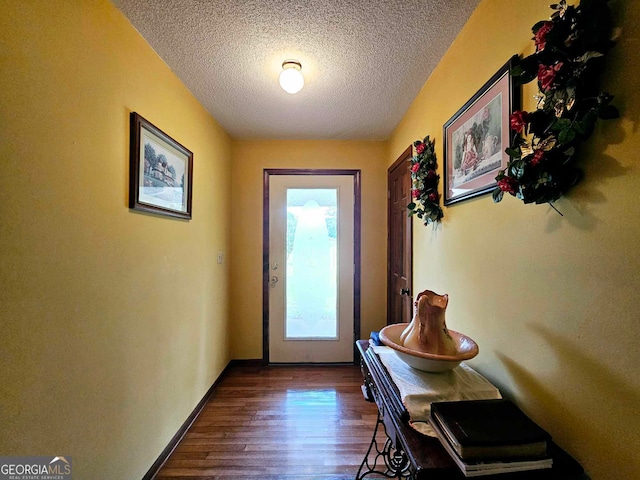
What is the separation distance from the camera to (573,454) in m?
0.73

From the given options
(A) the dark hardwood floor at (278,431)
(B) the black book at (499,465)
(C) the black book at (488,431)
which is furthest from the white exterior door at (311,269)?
(B) the black book at (499,465)

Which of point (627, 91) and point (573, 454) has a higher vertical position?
point (627, 91)

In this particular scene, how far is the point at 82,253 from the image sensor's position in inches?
41.0

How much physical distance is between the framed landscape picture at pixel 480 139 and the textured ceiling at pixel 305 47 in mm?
459

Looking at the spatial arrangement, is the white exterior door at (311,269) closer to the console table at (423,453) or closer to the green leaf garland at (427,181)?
the green leaf garland at (427,181)

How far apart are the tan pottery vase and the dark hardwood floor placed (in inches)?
42.5

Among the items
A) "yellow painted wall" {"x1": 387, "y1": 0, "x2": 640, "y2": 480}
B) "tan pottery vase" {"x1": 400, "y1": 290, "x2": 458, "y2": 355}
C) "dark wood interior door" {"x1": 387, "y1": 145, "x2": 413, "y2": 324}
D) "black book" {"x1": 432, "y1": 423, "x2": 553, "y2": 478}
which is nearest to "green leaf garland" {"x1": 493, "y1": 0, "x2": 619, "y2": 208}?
"yellow painted wall" {"x1": 387, "y1": 0, "x2": 640, "y2": 480}

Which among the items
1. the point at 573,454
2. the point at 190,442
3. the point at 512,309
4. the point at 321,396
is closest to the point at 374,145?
the point at 512,309

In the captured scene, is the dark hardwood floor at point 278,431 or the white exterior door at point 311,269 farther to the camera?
the white exterior door at point 311,269

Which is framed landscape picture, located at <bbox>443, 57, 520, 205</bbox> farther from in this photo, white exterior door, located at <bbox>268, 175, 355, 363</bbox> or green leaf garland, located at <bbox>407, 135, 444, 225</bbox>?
white exterior door, located at <bbox>268, 175, 355, 363</bbox>

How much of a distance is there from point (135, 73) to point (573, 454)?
225 centimetres

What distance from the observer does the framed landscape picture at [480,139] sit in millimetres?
989

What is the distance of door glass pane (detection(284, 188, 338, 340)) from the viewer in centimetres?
284

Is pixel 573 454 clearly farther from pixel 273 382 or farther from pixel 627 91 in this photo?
pixel 273 382
